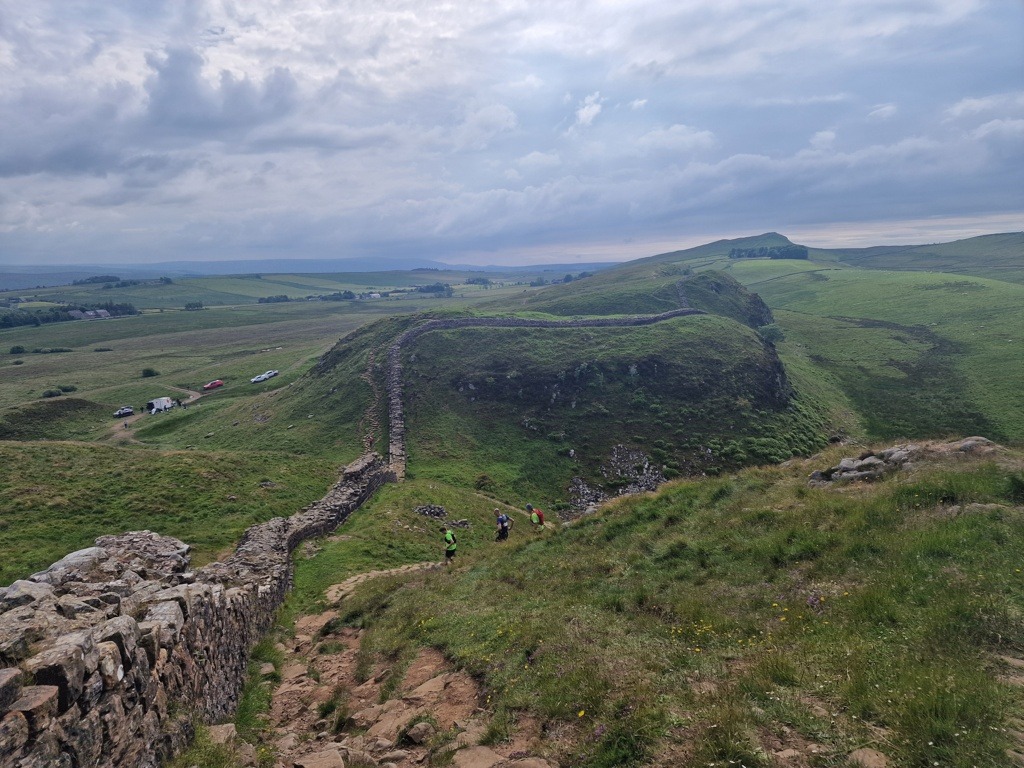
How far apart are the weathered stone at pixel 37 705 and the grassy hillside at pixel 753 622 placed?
22.9ft

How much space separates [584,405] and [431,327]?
28.8m

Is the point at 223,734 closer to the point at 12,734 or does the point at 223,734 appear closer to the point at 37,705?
the point at 37,705

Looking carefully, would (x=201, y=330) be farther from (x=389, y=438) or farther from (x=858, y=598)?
(x=858, y=598)

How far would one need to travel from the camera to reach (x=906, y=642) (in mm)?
9211

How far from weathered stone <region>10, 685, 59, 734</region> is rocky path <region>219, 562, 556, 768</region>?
4274mm

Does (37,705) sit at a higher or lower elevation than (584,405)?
higher

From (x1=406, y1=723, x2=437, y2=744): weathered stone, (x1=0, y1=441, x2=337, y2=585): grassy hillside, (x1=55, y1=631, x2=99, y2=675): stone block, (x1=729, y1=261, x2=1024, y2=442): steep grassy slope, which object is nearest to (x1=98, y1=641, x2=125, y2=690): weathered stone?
(x1=55, y1=631, x2=99, y2=675): stone block

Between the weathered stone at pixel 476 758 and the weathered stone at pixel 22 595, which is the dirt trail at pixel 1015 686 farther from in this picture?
the weathered stone at pixel 22 595

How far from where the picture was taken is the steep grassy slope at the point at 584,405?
163 ft

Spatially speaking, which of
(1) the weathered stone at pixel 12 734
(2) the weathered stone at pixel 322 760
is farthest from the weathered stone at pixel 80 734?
(2) the weathered stone at pixel 322 760

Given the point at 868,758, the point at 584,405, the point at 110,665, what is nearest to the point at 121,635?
the point at 110,665

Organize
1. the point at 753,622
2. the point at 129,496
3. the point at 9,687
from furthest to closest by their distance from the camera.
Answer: the point at 129,496
the point at 753,622
the point at 9,687

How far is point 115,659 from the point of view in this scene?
28.7 feet

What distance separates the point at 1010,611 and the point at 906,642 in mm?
2005
